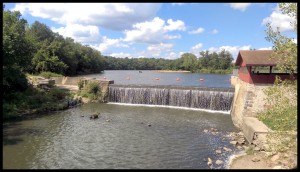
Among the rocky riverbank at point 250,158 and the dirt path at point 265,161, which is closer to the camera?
the dirt path at point 265,161

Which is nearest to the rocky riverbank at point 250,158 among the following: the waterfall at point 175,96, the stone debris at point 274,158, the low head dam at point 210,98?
the stone debris at point 274,158

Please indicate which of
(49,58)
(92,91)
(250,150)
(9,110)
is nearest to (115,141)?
(250,150)

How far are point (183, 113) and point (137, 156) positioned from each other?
1315cm

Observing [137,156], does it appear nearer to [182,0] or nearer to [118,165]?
[118,165]

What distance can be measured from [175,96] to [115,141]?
1458cm

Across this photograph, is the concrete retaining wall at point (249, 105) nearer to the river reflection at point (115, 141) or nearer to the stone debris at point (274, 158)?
the river reflection at point (115, 141)

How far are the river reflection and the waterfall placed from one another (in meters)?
2.12

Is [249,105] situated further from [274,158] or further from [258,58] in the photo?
[274,158]

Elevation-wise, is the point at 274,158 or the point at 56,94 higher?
the point at 56,94

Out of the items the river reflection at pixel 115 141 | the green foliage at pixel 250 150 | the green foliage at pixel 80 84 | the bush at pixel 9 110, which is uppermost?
the green foliage at pixel 80 84

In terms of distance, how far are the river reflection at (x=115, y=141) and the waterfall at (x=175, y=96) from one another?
212cm

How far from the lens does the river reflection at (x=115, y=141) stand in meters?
15.5

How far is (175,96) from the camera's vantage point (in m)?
32.7

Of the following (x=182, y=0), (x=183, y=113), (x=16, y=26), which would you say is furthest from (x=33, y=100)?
(x=182, y=0)
